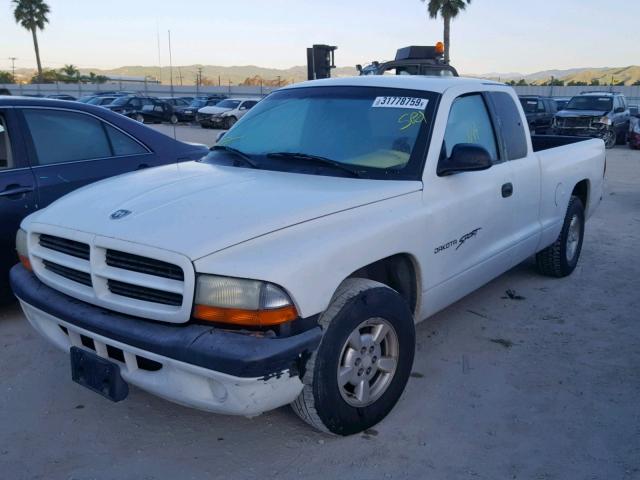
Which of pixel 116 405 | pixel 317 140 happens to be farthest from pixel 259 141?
pixel 116 405

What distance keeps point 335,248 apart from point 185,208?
2.44ft

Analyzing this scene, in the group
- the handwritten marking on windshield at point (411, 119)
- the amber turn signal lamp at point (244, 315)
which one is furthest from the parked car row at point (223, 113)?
the amber turn signal lamp at point (244, 315)

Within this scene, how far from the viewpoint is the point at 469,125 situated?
4.04 m

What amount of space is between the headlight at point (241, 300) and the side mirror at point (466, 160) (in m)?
1.49

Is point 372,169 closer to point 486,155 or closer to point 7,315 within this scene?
point 486,155

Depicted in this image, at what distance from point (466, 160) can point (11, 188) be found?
10.5ft

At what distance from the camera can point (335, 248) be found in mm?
2721

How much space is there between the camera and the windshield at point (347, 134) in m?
3.50

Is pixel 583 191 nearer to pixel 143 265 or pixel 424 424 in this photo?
pixel 424 424

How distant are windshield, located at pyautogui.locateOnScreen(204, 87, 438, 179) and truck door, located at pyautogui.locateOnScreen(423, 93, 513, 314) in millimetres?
217

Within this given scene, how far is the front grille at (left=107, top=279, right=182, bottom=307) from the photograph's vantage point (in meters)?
2.57

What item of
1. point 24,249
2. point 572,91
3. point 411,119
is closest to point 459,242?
point 411,119

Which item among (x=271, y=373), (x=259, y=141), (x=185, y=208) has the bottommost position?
(x=271, y=373)

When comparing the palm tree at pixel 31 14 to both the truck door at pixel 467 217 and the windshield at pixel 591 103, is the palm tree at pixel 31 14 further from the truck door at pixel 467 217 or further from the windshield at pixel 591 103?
the truck door at pixel 467 217
